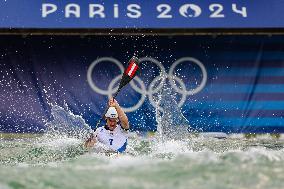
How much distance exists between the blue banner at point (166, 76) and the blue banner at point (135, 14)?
833mm

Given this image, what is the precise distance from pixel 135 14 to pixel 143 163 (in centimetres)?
397

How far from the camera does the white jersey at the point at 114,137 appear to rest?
9023mm

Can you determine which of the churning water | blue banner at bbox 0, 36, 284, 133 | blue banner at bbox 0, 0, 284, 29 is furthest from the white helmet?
blue banner at bbox 0, 36, 284, 133

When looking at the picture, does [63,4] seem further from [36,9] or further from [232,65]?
[232,65]

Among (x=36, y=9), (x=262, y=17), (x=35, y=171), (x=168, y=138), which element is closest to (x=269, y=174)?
(x=35, y=171)

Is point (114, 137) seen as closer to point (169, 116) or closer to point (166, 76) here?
point (169, 116)

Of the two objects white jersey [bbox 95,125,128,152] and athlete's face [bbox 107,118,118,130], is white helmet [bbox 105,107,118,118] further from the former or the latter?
white jersey [bbox 95,125,128,152]

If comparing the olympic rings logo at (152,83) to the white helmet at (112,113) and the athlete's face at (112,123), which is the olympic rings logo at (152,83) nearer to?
the athlete's face at (112,123)

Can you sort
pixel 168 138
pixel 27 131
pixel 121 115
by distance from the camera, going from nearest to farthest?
pixel 121 115 → pixel 168 138 → pixel 27 131

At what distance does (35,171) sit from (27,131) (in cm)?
457

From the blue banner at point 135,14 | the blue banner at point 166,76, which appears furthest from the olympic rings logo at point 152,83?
the blue banner at point 135,14

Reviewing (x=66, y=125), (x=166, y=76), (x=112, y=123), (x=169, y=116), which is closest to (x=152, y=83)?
(x=166, y=76)

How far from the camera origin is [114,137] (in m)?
9.10

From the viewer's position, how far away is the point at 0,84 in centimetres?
1175
